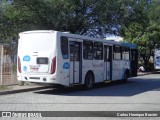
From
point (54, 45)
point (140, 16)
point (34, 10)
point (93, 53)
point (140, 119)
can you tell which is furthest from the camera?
point (140, 16)

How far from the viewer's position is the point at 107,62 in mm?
21734

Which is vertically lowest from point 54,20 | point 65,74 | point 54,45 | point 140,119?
point 140,119

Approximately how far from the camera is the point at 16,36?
Result: 22297 millimetres

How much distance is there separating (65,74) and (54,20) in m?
5.00

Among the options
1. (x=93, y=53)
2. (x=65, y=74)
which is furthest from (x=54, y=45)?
(x=93, y=53)

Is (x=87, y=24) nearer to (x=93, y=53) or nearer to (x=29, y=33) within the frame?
(x=93, y=53)

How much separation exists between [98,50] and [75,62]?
9.75 feet

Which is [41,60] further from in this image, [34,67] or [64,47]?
[64,47]

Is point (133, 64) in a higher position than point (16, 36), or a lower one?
lower

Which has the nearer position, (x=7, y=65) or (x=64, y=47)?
(x=64, y=47)

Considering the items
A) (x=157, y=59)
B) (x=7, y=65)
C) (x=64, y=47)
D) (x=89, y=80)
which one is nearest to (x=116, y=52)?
(x=89, y=80)

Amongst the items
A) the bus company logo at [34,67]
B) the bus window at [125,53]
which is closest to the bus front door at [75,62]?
the bus company logo at [34,67]

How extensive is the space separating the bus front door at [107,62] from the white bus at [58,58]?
876 mm

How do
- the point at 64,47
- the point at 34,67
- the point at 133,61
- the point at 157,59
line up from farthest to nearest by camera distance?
the point at 157,59, the point at 133,61, the point at 64,47, the point at 34,67
